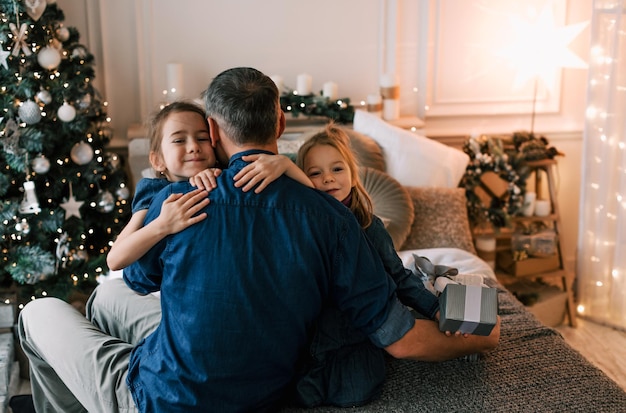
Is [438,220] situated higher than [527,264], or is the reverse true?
[438,220]

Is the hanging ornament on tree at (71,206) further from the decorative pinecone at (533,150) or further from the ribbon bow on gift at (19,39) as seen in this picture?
the decorative pinecone at (533,150)

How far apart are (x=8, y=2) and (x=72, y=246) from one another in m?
1.08

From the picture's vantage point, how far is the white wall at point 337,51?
362 centimetres

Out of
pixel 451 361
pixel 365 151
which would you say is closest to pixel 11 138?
pixel 365 151

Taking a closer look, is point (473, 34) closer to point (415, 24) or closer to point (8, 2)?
point (415, 24)

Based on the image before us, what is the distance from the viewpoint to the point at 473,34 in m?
3.94

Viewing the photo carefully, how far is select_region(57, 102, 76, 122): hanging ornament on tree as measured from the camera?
3029mm

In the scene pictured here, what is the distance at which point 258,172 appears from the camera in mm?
1529

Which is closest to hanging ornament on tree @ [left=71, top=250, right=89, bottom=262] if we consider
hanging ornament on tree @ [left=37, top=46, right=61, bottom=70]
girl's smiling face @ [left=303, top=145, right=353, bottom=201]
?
hanging ornament on tree @ [left=37, top=46, right=61, bottom=70]

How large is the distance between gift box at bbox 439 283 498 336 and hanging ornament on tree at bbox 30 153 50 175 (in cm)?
200

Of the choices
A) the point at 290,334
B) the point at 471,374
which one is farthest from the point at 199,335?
the point at 471,374

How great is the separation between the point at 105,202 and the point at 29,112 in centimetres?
52

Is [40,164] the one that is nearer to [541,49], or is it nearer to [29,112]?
[29,112]

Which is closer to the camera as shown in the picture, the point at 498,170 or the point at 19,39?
the point at 19,39
